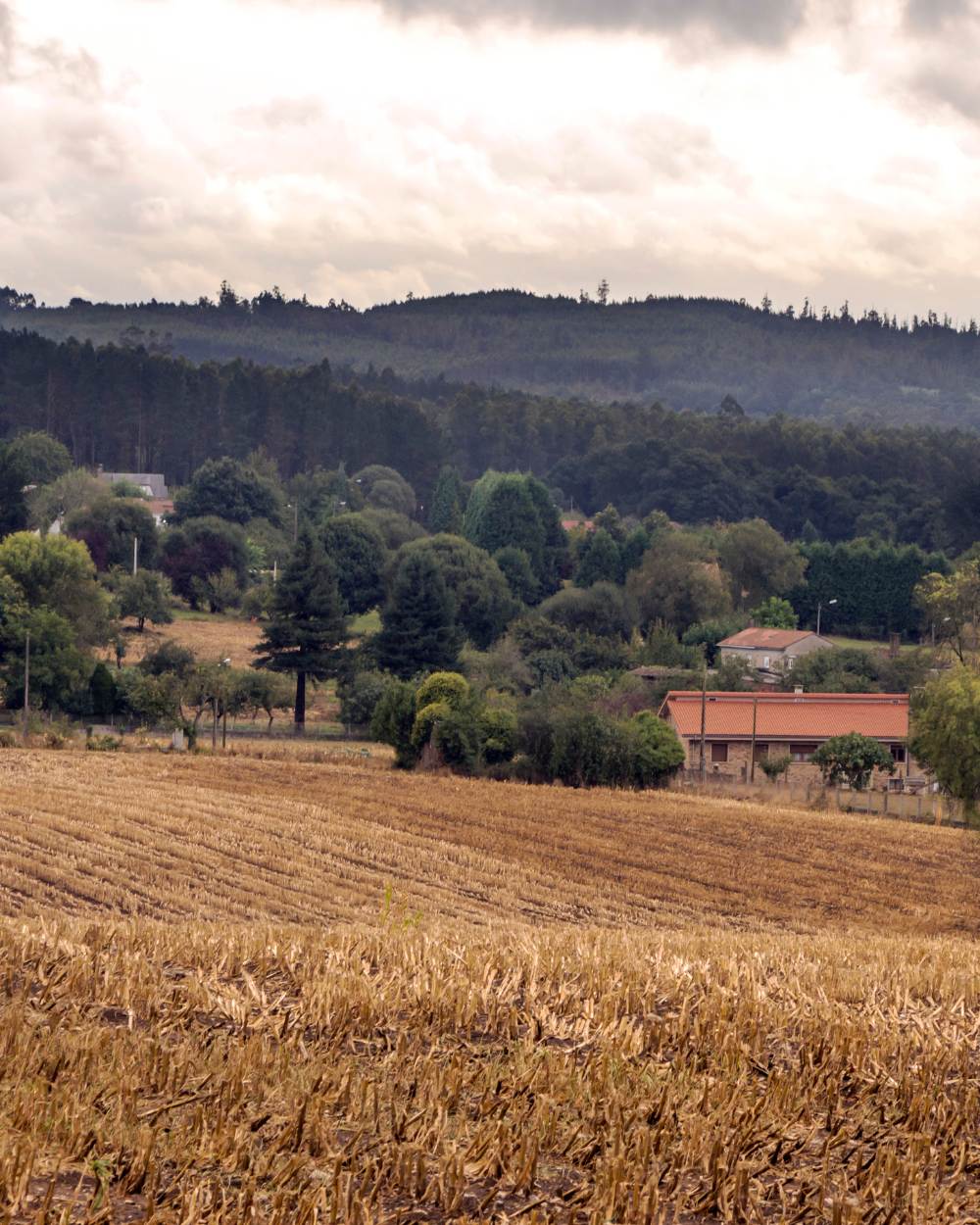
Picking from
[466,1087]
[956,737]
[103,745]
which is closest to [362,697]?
[103,745]

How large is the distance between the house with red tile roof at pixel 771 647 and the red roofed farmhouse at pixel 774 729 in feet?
73.4

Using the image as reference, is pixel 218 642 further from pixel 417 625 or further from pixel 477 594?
pixel 477 594

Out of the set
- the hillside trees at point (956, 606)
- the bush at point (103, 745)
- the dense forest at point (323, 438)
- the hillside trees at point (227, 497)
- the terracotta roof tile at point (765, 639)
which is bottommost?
the bush at point (103, 745)

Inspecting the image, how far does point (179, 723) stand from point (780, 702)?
77.0 ft

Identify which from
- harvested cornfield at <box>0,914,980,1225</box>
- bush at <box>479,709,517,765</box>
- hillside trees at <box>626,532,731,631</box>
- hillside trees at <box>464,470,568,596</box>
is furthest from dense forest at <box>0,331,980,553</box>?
harvested cornfield at <box>0,914,980,1225</box>

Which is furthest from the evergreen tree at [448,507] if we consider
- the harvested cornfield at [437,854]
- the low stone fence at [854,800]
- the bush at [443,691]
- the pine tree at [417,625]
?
the harvested cornfield at [437,854]

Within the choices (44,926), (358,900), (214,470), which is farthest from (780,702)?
(214,470)

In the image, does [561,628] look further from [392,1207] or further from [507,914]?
[392,1207]

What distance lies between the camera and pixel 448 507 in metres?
132

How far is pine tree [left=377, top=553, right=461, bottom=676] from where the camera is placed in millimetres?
76438

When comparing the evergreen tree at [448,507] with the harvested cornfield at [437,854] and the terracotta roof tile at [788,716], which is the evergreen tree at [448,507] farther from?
the harvested cornfield at [437,854]

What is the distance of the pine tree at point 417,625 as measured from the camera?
76.4 metres

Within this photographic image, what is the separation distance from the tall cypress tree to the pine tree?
2.72m

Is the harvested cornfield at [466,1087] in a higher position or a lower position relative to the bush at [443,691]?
higher
